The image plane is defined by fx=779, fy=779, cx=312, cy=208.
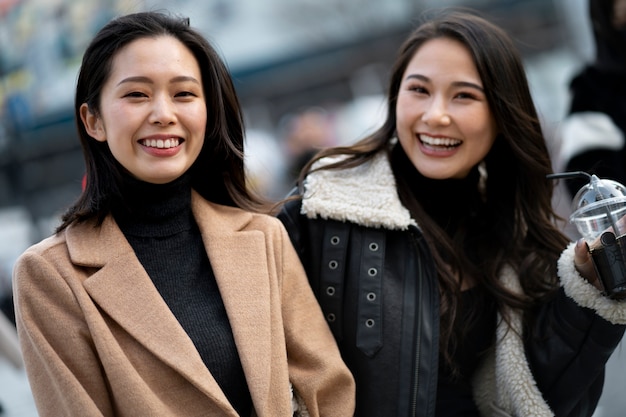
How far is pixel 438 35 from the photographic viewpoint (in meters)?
3.09

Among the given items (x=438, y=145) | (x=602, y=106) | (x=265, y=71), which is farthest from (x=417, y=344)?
(x=265, y=71)

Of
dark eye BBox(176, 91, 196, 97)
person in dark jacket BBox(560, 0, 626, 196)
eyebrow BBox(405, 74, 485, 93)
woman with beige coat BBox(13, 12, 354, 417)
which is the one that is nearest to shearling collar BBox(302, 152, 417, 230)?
woman with beige coat BBox(13, 12, 354, 417)

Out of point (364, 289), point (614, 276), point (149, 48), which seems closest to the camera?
point (149, 48)

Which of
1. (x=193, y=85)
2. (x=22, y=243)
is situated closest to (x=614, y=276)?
(x=193, y=85)

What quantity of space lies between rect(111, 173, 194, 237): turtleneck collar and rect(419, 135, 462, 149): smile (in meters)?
0.99

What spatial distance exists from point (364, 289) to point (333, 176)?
500 millimetres

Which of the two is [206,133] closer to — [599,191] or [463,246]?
[463,246]

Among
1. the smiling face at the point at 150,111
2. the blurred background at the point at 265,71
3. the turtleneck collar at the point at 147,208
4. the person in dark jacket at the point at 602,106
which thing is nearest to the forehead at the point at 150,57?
the smiling face at the point at 150,111

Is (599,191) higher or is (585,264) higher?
(599,191)

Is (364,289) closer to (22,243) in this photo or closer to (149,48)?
(149,48)

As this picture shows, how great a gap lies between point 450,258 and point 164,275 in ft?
3.87

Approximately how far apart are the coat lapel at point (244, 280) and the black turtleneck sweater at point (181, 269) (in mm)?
52

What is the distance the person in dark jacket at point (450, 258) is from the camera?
2.85 m

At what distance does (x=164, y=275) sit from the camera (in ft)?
8.39
